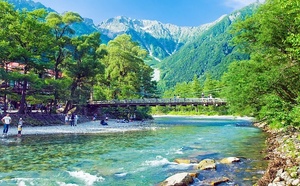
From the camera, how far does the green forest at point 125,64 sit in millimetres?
17906

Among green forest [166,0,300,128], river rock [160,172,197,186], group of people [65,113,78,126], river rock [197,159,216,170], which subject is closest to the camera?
river rock [160,172,197,186]

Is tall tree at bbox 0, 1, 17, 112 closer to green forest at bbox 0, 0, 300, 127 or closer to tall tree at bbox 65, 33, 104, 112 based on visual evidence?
green forest at bbox 0, 0, 300, 127

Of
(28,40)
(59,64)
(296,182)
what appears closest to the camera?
(296,182)

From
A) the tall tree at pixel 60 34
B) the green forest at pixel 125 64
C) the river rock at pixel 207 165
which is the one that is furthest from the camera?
the tall tree at pixel 60 34

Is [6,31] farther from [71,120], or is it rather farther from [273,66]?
[273,66]

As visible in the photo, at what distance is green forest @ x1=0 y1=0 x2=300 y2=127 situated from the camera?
58.7ft

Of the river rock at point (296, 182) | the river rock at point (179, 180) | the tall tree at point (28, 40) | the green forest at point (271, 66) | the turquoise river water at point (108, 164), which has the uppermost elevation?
the tall tree at point (28, 40)

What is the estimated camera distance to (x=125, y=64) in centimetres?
5869

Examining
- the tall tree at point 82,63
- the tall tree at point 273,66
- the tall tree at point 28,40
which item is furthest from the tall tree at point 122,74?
the tall tree at point 273,66

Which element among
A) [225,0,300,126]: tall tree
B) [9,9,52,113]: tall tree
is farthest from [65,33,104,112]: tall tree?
[225,0,300,126]: tall tree

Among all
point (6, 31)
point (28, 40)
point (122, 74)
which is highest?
point (6, 31)

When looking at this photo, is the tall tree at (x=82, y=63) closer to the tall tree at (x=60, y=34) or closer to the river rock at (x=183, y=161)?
the tall tree at (x=60, y=34)

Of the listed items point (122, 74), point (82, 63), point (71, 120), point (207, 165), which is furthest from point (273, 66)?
point (122, 74)

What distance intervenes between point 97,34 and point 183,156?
33.5m
